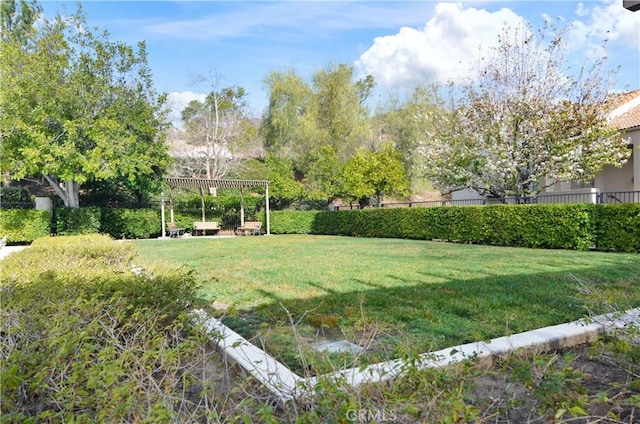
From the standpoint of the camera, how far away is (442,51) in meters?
18.7

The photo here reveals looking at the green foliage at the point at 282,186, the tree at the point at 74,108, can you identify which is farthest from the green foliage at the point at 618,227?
the green foliage at the point at 282,186

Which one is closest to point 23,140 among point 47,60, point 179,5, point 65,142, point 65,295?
point 65,142

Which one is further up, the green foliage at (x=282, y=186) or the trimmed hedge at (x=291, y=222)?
the green foliage at (x=282, y=186)

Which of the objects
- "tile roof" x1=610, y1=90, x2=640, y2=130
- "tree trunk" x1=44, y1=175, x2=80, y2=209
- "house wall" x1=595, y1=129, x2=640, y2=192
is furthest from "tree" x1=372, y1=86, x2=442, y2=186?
"tree trunk" x1=44, y1=175, x2=80, y2=209

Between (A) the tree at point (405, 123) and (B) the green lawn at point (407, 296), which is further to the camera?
(A) the tree at point (405, 123)

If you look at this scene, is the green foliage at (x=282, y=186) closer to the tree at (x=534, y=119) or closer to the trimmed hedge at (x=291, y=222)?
the trimmed hedge at (x=291, y=222)

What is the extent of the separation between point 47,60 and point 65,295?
14.1 metres

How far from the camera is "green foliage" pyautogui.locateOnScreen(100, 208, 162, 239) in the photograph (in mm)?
16531

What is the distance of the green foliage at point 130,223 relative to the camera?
16.5 meters

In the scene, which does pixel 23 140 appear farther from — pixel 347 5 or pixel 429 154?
pixel 429 154

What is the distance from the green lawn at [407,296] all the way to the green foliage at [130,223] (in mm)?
10124

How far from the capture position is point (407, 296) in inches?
187

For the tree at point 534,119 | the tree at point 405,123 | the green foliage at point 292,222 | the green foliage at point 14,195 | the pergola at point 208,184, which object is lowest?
the green foliage at point 292,222

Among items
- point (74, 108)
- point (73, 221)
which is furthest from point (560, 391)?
point (73, 221)
